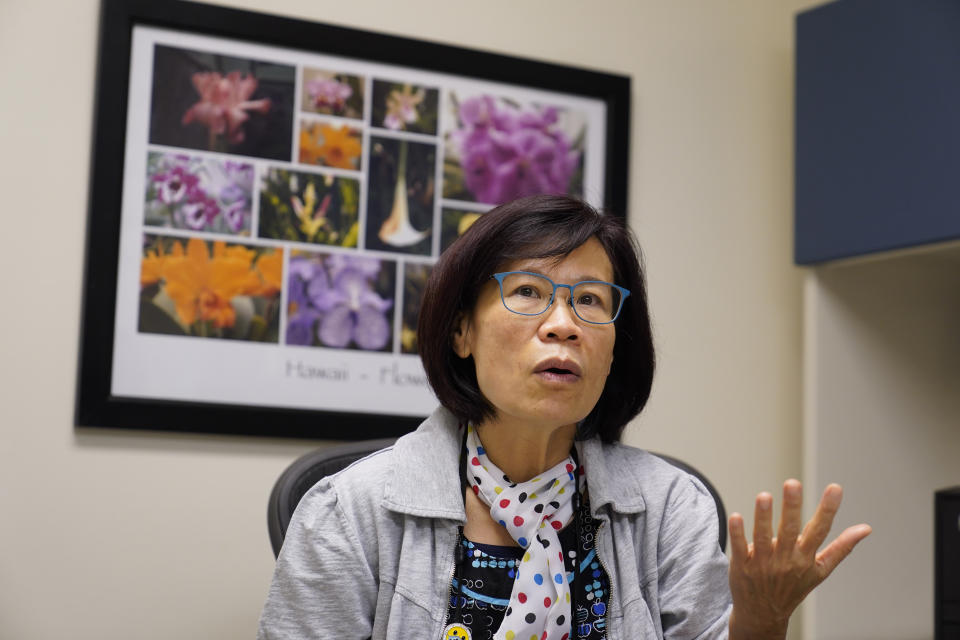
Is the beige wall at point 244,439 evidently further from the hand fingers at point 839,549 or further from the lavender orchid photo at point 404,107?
the hand fingers at point 839,549

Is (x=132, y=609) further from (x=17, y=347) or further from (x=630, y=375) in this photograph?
(x=630, y=375)

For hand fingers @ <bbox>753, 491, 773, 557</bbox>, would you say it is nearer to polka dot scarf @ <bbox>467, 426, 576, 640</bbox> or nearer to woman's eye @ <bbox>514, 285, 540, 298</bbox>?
polka dot scarf @ <bbox>467, 426, 576, 640</bbox>

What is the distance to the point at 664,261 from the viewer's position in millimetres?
2758

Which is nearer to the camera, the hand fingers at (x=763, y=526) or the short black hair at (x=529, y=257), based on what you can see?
the hand fingers at (x=763, y=526)

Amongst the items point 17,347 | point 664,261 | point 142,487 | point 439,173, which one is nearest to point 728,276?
point 664,261

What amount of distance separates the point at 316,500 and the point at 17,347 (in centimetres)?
100

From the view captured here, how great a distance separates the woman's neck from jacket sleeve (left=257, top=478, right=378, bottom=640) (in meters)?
0.25

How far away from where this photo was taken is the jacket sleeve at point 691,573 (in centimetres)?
146

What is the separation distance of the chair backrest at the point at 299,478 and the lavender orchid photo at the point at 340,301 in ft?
2.02

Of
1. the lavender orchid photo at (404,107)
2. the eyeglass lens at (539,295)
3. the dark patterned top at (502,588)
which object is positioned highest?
the lavender orchid photo at (404,107)

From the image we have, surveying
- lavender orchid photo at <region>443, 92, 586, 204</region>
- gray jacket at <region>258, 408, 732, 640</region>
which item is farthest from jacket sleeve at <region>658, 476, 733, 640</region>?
lavender orchid photo at <region>443, 92, 586, 204</region>

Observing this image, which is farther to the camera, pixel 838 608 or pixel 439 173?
pixel 838 608

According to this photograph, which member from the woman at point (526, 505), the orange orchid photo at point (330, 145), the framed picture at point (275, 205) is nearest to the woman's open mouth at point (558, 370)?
the woman at point (526, 505)
